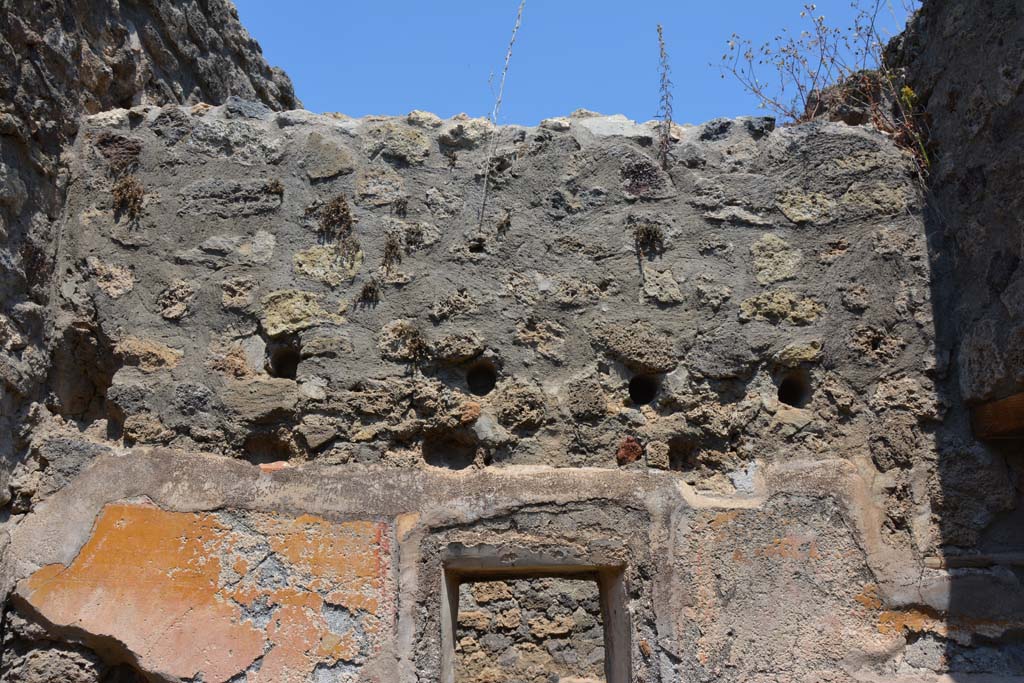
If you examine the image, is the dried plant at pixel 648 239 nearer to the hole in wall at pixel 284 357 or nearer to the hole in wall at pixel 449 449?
the hole in wall at pixel 449 449

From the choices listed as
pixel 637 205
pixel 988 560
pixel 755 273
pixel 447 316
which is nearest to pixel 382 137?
pixel 447 316

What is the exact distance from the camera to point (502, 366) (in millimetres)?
2605

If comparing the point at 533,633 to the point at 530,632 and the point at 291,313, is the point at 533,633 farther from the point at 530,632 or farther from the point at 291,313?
the point at 291,313

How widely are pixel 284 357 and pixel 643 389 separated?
3.53 feet

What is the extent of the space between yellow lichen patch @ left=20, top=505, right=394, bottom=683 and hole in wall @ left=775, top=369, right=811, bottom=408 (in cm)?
122

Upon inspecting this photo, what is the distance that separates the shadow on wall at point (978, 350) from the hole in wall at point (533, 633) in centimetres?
258

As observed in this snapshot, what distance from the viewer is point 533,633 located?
4793 millimetres

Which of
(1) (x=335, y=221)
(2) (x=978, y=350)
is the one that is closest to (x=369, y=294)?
(1) (x=335, y=221)

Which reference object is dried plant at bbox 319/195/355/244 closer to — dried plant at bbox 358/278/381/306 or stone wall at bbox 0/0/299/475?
dried plant at bbox 358/278/381/306

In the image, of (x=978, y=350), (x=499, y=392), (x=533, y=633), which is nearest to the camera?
A: (x=978, y=350)

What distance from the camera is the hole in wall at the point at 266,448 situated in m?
2.52

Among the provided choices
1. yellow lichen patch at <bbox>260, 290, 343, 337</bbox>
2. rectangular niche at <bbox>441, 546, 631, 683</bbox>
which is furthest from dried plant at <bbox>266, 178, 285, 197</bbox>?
rectangular niche at <bbox>441, 546, 631, 683</bbox>

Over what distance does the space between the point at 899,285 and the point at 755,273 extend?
0.42 m

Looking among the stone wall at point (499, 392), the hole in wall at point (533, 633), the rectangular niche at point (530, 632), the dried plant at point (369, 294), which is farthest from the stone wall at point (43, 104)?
the hole in wall at point (533, 633)
